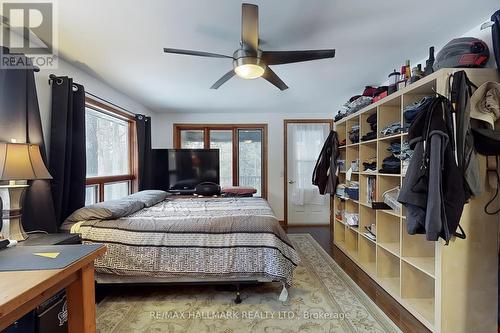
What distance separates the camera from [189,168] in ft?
14.7

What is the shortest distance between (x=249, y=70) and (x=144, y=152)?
2.90 metres

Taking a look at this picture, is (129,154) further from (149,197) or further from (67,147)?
(67,147)

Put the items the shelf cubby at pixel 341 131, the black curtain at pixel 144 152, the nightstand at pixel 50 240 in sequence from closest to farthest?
the nightstand at pixel 50 240
the shelf cubby at pixel 341 131
the black curtain at pixel 144 152

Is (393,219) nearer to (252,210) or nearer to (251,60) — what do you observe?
(252,210)

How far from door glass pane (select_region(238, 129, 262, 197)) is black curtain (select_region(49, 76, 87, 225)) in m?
2.97

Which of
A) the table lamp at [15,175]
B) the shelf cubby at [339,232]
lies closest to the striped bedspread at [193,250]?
the table lamp at [15,175]

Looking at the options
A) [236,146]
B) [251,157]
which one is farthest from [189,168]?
[251,157]

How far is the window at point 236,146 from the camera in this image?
506 centimetres

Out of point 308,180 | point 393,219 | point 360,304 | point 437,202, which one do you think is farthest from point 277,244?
point 308,180

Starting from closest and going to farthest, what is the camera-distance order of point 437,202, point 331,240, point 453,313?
point 437,202
point 453,313
point 331,240

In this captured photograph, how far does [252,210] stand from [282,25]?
175 cm

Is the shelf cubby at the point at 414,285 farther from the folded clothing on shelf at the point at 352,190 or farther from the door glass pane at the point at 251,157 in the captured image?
the door glass pane at the point at 251,157

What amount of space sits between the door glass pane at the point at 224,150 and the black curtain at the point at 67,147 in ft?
8.87

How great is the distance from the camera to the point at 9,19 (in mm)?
1861
